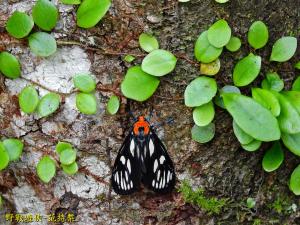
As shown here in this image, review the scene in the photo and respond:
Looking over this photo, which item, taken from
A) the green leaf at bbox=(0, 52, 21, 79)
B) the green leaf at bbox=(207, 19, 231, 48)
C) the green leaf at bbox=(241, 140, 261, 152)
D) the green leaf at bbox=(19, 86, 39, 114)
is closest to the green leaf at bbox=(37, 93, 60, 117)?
the green leaf at bbox=(19, 86, 39, 114)

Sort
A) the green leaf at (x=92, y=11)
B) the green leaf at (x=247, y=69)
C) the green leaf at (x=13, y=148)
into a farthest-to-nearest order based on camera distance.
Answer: the green leaf at (x=13, y=148), the green leaf at (x=247, y=69), the green leaf at (x=92, y=11)

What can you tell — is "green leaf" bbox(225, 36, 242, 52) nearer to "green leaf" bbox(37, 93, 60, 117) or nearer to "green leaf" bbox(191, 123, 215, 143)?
"green leaf" bbox(191, 123, 215, 143)

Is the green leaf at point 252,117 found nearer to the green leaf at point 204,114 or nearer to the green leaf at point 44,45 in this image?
the green leaf at point 204,114

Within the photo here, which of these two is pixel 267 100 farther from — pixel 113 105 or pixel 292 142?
pixel 113 105

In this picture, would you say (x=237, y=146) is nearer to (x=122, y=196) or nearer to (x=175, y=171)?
(x=175, y=171)

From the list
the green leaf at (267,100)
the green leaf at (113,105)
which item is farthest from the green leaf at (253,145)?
the green leaf at (113,105)

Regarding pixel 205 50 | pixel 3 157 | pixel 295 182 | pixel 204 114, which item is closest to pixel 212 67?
pixel 205 50

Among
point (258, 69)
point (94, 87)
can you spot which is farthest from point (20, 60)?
point (258, 69)
